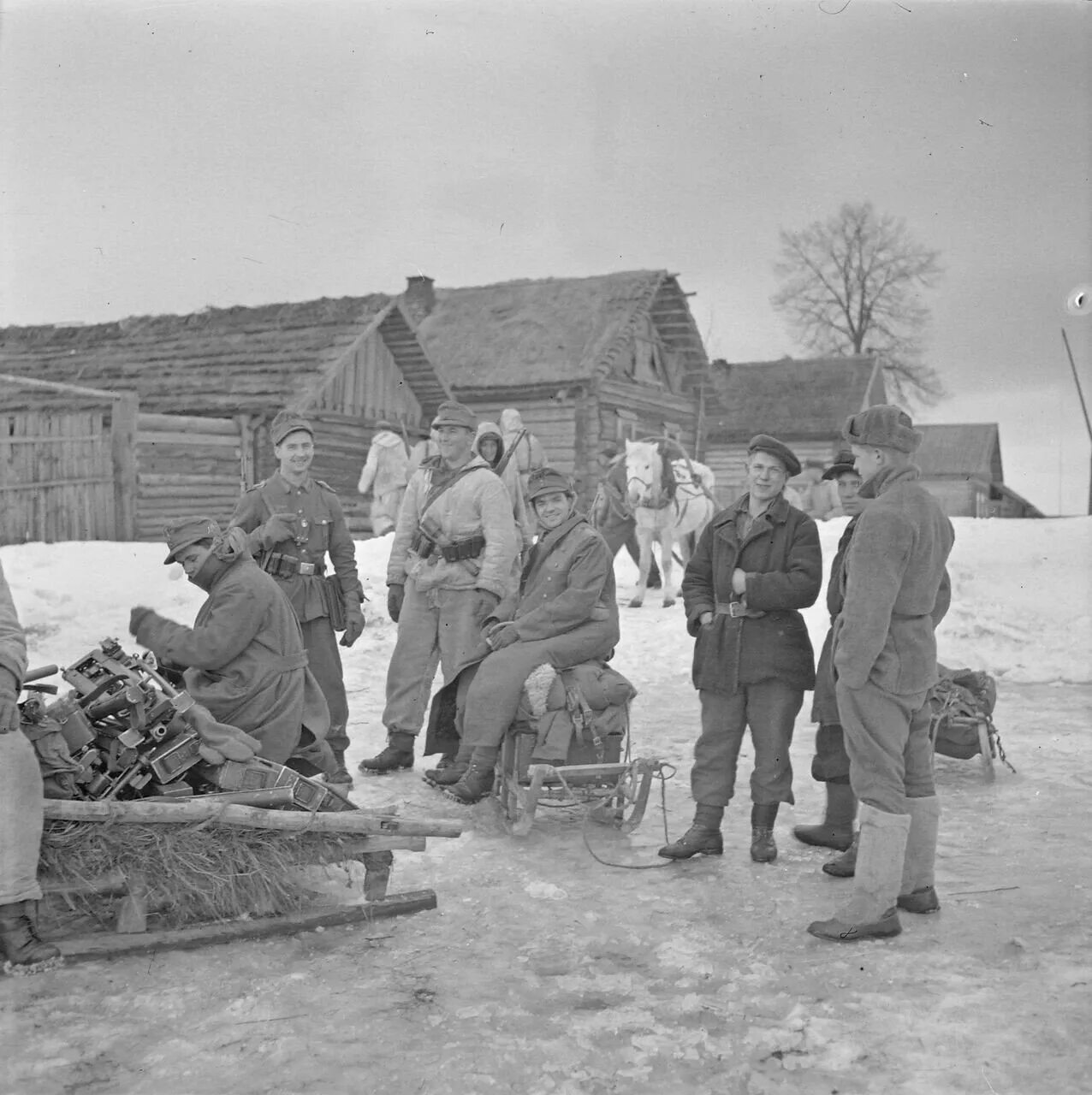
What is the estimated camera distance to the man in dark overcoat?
5043mm

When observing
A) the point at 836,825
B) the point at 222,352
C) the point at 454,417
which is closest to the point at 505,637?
the point at 454,417

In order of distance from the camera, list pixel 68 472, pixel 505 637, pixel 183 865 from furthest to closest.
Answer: pixel 68 472, pixel 505 637, pixel 183 865

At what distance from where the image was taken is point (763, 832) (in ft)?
16.8

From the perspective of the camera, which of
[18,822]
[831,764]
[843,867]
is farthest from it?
[831,764]

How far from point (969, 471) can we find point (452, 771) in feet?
121

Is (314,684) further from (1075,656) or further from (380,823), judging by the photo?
(1075,656)

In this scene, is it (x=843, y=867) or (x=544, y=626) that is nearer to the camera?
(x=843, y=867)

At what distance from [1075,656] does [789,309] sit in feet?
91.5

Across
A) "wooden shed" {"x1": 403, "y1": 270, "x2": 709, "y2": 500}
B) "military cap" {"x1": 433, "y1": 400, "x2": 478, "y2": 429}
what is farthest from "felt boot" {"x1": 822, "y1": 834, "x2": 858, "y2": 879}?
"wooden shed" {"x1": 403, "y1": 270, "x2": 709, "y2": 500}

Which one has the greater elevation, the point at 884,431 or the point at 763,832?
the point at 884,431

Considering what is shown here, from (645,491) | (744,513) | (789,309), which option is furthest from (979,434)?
(744,513)

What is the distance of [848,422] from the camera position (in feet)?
14.5

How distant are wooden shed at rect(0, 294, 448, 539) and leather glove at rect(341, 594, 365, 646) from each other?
9.81 meters

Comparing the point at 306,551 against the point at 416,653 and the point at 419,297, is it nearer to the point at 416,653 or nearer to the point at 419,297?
the point at 416,653
